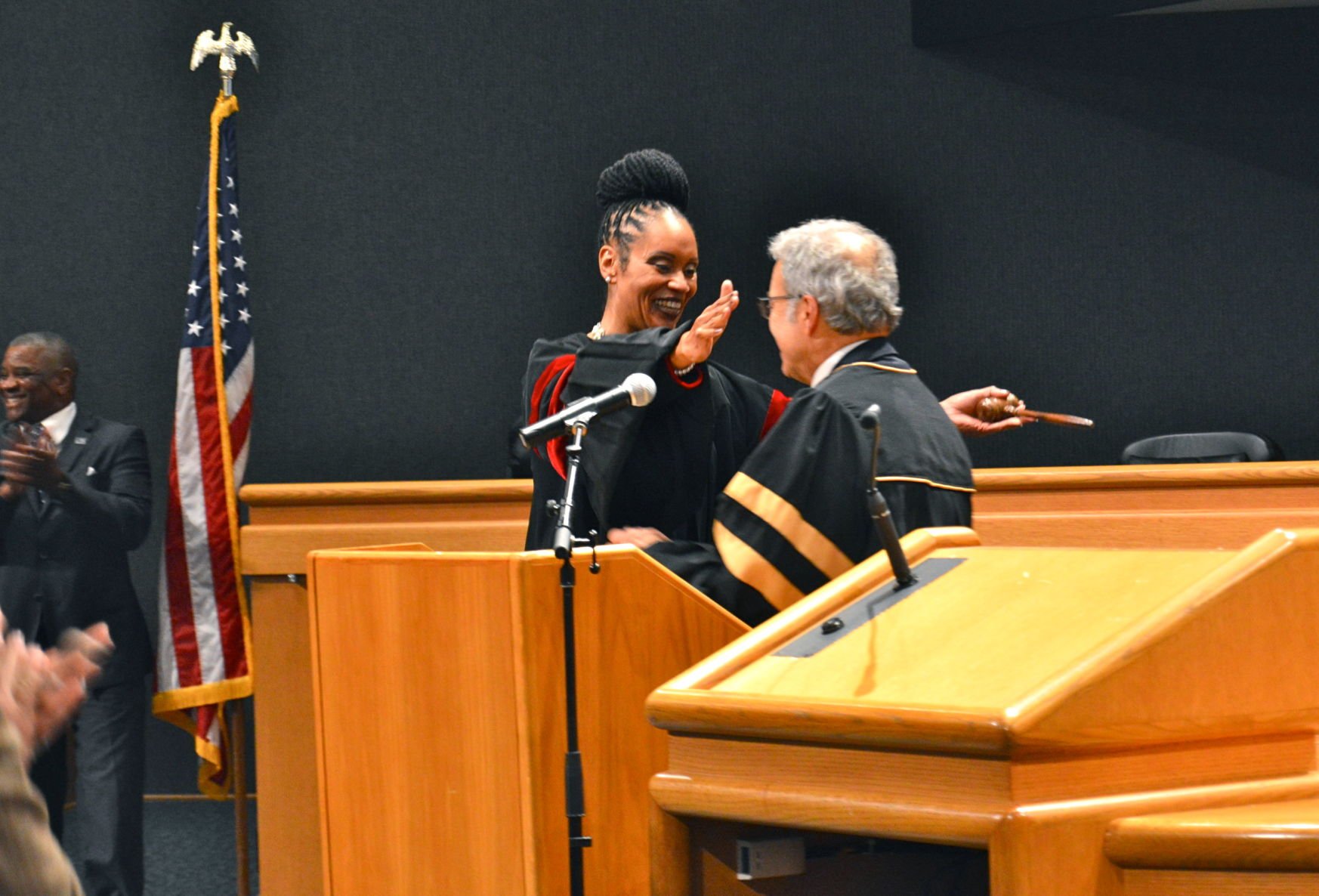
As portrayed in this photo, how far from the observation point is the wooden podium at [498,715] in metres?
2.31

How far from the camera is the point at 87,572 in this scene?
4.21m

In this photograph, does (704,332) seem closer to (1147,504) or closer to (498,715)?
(498,715)

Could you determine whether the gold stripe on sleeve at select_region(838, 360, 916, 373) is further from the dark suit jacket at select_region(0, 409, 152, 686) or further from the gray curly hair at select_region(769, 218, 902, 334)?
the dark suit jacket at select_region(0, 409, 152, 686)

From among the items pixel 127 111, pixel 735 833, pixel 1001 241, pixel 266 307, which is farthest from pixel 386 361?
pixel 735 833

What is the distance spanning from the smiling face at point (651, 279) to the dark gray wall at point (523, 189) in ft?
9.20

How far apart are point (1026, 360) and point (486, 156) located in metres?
2.24

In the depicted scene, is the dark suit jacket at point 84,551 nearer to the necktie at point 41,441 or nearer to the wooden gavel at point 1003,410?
the necktie at point 41,441

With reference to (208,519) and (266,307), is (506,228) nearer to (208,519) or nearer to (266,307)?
(266,307)

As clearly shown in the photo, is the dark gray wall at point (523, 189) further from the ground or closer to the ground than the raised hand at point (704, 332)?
further from the ground

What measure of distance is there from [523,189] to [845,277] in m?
3.51

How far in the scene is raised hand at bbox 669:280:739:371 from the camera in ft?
7.97

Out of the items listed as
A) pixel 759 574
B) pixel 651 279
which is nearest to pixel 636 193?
pixel 651 279

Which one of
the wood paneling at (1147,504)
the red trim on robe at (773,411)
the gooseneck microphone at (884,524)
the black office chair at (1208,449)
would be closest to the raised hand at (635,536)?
the red trim on robe at (773,411)

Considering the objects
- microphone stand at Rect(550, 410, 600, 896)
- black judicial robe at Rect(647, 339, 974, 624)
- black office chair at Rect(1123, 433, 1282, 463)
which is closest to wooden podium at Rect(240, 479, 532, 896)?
microphone stand at Rect(550, 410, 600, 896)
